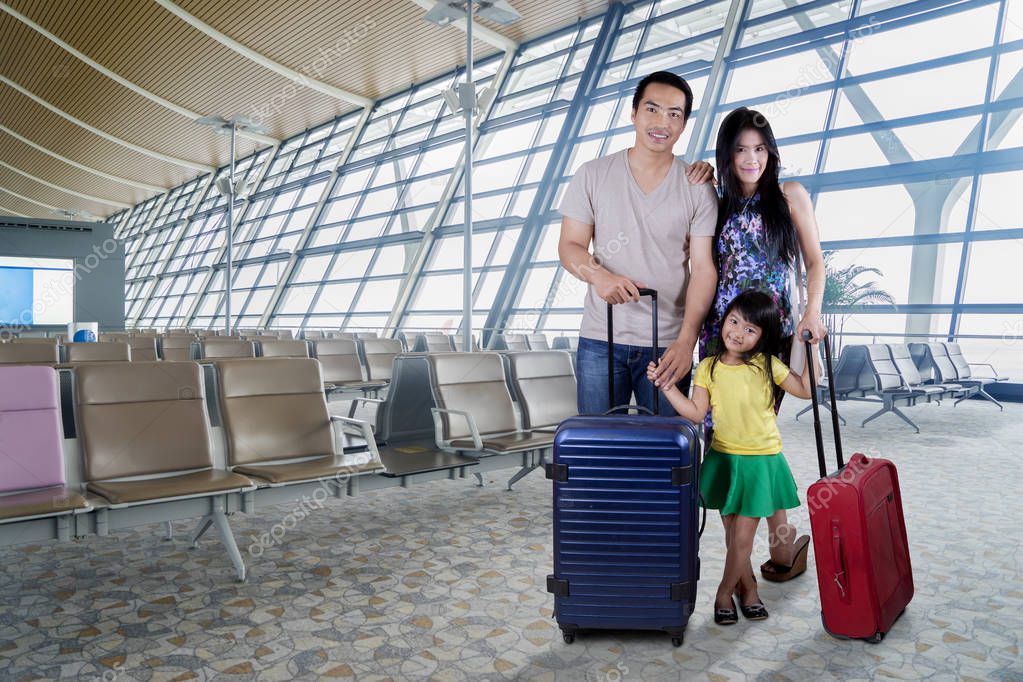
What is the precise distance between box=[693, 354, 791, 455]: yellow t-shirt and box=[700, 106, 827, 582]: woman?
0.10 meters

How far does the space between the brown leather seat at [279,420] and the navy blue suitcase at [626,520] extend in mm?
1332

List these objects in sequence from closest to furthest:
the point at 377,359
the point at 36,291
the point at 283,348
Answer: the point at 283,348, the point at 377,359, the point at 36,291

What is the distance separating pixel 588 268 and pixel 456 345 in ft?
25.7

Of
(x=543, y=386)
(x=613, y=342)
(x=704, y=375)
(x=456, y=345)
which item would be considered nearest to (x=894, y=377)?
(x=543, y=386)

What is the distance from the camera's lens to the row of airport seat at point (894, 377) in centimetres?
753

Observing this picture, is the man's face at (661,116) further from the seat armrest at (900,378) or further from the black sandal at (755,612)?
the seat armrest at (900,378)

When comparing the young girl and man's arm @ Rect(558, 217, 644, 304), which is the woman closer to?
the young girl

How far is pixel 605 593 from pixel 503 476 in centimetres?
289

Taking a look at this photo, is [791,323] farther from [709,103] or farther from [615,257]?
[709,103]

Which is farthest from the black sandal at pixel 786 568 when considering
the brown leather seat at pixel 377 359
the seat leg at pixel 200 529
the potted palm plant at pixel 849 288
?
the potted palm plant at pixel 849 288

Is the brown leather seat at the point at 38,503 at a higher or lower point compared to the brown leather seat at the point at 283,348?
lower

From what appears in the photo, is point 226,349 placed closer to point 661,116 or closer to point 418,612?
point 418,612

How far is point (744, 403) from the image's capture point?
2.57 meters

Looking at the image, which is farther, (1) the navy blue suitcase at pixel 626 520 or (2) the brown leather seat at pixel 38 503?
(2) the brown leather seat at pixel 38 503
